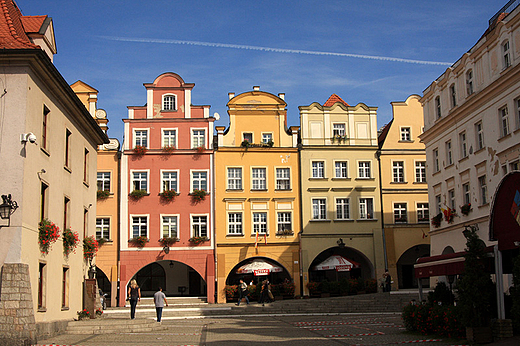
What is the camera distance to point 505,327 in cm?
1645

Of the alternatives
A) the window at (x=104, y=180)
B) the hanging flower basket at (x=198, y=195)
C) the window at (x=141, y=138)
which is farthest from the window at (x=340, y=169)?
the window at (x=104, y=180)

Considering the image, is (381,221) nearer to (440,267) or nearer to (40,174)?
(440,267)

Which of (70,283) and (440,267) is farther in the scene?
(70,283)

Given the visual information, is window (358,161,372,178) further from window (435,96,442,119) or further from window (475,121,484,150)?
window (475,121,484,150)

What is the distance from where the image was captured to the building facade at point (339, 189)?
41.6m

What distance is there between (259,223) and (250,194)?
81.8 inches

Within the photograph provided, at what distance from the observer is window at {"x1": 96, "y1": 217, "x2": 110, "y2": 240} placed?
40.2 meters

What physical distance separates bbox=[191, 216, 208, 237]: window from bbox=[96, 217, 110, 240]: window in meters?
5.65

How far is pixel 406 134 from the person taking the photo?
43.7 metres

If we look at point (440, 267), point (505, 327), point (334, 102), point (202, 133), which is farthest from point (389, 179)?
point (505, 327)

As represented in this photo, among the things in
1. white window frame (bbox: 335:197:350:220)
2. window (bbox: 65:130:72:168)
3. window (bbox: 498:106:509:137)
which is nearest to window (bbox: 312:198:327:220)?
white window frame (bbox: 335:197:350:220)

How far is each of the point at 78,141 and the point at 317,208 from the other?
67.1 ft

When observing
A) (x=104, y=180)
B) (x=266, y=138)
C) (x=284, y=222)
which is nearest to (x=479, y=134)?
(x=284, y=222)

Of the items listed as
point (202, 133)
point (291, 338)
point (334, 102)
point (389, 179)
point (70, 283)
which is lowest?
point (291, 338)
